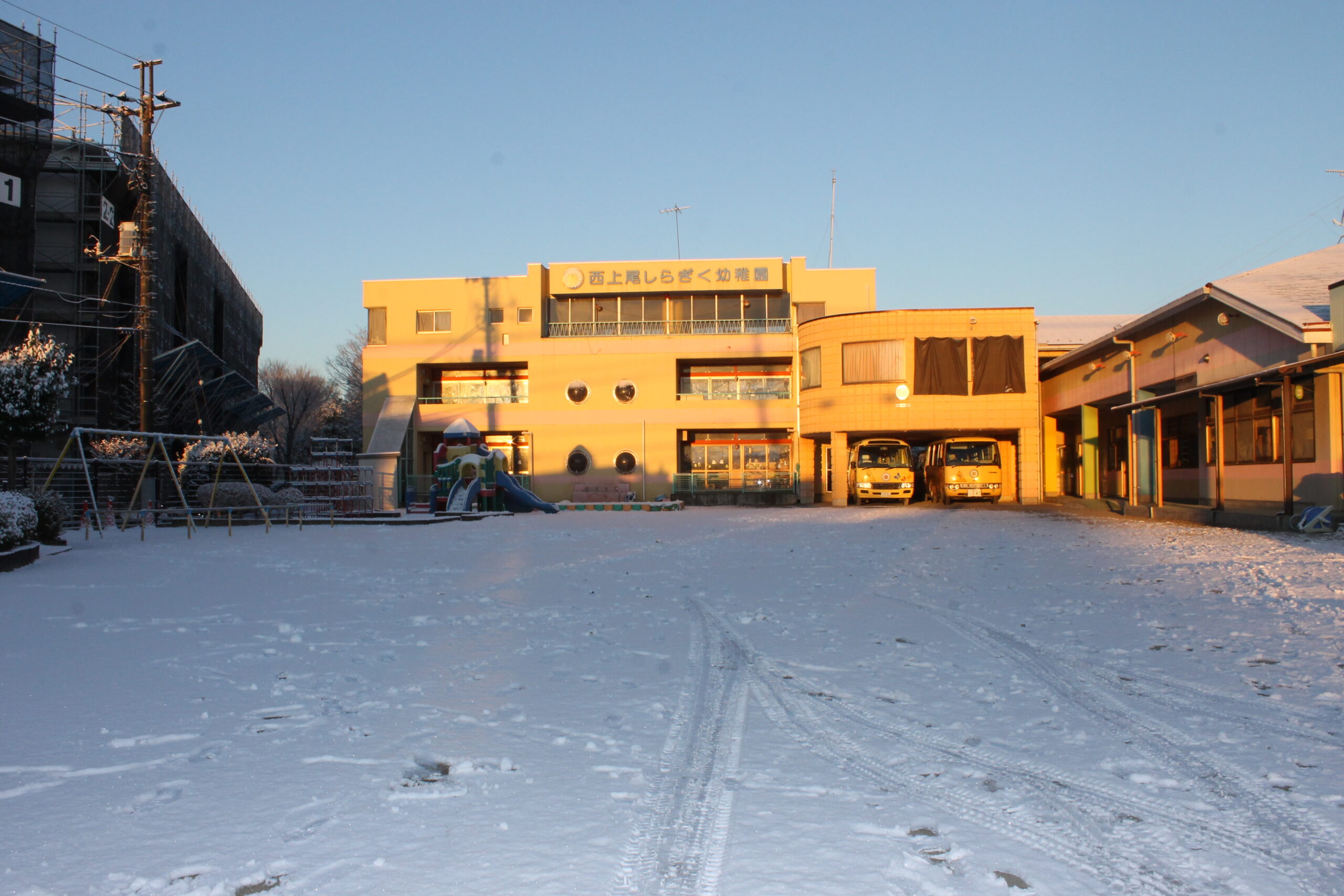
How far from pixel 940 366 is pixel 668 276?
11444mm

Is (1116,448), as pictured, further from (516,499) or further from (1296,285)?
(516,499)

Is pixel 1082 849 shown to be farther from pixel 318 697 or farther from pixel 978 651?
pixel 318 697

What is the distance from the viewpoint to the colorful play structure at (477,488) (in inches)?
1024

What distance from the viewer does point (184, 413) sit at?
33250mm

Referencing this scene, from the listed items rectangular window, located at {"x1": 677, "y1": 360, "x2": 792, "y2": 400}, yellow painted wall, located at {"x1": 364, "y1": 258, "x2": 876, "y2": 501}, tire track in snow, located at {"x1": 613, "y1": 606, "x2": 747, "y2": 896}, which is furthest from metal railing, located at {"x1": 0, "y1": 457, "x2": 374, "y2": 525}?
tire track in snow, located at {"x1": 613, "y1": 606, "x2": 747, "y2": 896}

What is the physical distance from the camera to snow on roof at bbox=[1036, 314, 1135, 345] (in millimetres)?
31469

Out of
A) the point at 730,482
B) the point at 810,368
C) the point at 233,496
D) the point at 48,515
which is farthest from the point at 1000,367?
the point at 48,515

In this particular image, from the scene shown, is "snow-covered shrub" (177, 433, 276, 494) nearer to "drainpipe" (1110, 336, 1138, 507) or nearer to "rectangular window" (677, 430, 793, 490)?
"rectangular window" (677, 430, 793, 490)

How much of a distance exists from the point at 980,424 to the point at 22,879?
2988cm

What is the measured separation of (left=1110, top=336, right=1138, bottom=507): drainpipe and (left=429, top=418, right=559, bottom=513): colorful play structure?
16578mm

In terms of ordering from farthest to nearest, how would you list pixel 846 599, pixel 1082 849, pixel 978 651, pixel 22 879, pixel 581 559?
1. pixel 581 559
2. pixel 846 599
3. pixel 978 651
4. pixel 1082 849
5. pixel 22 879

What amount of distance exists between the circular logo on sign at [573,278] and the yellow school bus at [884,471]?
1313cm

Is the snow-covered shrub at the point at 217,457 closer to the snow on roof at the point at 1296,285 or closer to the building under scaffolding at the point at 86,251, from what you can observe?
the building under scaffolding at the point at 86,251

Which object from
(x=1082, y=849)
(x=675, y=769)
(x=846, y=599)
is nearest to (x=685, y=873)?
(x=675, y=769)
